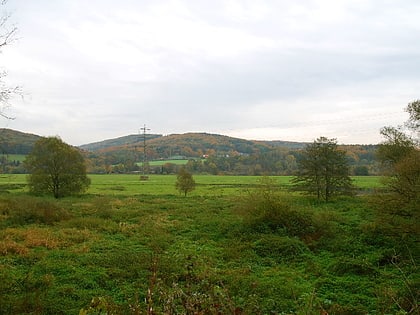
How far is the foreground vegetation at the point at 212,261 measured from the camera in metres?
8.68

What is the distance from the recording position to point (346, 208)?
27.7 m

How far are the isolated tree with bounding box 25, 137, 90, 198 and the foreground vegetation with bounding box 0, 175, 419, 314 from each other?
1644 centimetres

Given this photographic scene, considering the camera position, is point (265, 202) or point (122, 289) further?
point (265, 202)

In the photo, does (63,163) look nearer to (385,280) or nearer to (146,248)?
(146,248)

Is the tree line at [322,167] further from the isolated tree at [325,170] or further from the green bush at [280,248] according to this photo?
the green bush at [280,248]

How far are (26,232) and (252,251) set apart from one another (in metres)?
11.0

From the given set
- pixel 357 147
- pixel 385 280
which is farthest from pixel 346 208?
pixel 357 147

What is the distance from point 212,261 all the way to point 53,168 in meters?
32.2

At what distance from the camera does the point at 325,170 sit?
32.2 metres

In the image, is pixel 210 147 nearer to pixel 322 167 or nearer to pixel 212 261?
pixel 322 167

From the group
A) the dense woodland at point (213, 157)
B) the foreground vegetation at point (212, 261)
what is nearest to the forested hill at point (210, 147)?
the dense woodland at point (213, 157)

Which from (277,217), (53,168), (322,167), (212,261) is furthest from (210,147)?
(212,261)

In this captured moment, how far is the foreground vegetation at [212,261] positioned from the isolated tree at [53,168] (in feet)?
53.9

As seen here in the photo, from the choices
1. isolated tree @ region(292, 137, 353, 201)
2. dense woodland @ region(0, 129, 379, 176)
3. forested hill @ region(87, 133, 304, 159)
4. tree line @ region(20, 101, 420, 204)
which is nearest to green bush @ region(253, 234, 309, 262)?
tree line @ region(20, 101, 420, 204)
